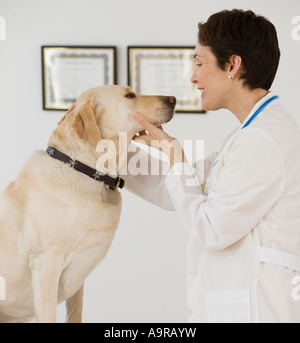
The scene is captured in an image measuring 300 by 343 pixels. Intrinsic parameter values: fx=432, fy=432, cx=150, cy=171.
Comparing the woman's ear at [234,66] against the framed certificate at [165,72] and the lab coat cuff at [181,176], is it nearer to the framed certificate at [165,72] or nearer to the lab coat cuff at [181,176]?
the lab coat cuff at [181,176]

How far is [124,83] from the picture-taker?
247 centimetres

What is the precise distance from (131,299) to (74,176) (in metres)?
1.50

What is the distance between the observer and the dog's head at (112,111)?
1297 millimetres

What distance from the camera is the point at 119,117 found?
1.41 meters

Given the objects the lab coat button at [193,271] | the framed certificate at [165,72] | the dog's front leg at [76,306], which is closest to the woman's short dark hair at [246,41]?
the lab coat button at [193,271]

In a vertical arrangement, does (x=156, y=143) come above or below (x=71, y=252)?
above

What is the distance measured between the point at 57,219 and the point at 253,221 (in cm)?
55

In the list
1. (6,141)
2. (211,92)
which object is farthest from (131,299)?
(211,92)

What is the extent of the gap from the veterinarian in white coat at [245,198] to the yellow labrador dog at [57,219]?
231mm

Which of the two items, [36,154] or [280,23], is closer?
[36,154]

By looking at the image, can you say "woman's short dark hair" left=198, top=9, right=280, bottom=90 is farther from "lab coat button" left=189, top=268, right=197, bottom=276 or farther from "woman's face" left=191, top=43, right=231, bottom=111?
"lab coat button" left=189, top=268, right=197, bottom=276

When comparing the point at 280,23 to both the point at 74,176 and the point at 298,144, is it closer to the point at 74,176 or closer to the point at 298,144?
the point at 298,144

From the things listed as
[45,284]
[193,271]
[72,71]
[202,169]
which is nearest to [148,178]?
[202,169]

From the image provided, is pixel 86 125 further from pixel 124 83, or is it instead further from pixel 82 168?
pixel 124 83
